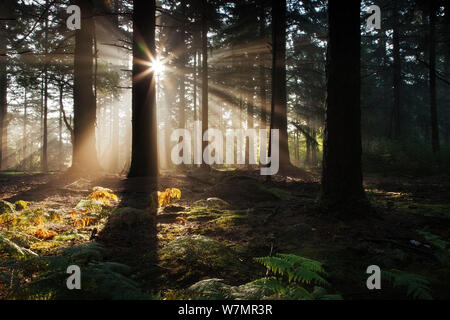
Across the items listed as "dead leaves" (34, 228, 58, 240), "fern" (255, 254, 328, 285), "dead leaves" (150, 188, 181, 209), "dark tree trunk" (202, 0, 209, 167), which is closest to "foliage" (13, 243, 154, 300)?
"fern" (255, 254, 328, 285)

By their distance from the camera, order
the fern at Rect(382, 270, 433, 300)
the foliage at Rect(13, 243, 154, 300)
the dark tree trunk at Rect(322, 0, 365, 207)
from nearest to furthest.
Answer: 1. the foliage at Rect(13, 243, 154, 300)
2. the fern at Rect(382, 270, 433, 300)
3. the dark tree trunk at Rect(322, 0, 365, 207)

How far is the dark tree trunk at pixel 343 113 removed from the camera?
4.38 m

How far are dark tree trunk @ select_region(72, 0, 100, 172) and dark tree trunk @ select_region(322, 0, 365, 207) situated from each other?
1048 cm

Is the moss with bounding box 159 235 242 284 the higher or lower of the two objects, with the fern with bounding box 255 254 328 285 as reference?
lower

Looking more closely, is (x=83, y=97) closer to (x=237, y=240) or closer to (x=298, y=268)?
(x=237, y=240)

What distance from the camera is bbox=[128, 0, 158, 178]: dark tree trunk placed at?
8.84 m

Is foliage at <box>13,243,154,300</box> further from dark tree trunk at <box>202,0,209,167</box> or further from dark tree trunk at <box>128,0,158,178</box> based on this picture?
dark tree trunk at <box>202,0,209,167</box>

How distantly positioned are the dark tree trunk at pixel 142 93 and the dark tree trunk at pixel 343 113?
6.19 m

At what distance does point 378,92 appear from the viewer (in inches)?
1416

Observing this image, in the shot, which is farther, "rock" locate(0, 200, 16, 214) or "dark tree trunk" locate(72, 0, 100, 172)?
"dark tree trunk" locate(72, 0, 100, 172)

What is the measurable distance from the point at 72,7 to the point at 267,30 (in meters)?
11.3

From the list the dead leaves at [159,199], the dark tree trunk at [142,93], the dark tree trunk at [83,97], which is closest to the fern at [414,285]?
the dead leaves at [159,199]

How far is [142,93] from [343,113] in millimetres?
6740

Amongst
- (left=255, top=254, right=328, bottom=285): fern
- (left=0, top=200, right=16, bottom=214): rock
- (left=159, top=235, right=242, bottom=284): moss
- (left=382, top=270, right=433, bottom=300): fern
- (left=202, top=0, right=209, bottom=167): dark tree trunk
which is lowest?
(left=159, top=235, right=242, bottom=284): moss
